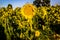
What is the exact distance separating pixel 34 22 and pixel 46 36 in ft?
1.50

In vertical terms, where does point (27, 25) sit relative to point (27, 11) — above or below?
below

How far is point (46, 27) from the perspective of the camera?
5.19 metres

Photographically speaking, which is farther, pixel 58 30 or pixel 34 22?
pixel 58 30

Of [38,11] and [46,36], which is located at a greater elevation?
[38,11]

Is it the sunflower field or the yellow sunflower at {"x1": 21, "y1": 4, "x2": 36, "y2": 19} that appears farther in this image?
the yellow sunflower at {"x1": 21, "y1": 4, "x2": 36, "y2": 19}

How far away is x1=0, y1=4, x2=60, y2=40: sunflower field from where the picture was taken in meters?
4.87

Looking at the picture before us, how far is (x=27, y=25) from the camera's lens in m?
4.91

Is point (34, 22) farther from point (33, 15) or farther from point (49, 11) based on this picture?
point (49, 11)

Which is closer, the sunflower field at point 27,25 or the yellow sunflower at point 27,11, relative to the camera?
the sunflower field at point 27,25

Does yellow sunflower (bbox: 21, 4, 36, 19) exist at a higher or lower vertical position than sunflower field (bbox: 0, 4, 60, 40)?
higher

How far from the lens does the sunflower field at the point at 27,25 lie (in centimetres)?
487

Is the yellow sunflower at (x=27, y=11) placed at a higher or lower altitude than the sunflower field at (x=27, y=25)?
higher

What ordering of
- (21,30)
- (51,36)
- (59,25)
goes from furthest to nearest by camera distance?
(59,25), (51,36), (21,30)

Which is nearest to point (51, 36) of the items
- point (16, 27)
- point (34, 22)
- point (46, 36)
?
point (46, 36)
